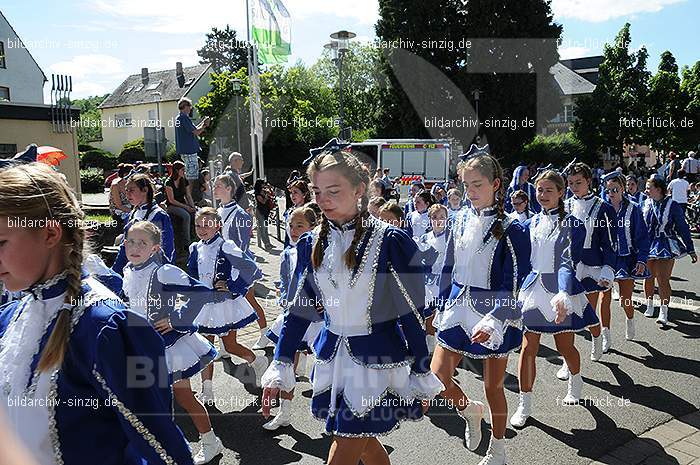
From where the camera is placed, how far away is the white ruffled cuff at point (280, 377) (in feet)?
10.7

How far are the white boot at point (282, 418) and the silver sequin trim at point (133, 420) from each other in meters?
3.47

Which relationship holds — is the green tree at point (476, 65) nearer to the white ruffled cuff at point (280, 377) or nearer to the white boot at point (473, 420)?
the white boot at point (473, 420)

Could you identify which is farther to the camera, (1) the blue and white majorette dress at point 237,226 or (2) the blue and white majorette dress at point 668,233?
(2) the blue and white majorette dress at point 668,233

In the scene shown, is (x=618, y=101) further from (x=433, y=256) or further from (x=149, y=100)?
(x=149, y=100)

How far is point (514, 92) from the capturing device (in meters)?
34.4

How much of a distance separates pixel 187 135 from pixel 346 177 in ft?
31.3

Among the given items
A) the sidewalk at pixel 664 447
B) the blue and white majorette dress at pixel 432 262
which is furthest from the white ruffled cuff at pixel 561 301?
the blue and white majorette dress at pixel 432 262

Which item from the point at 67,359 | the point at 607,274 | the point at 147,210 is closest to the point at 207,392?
the point at 147,210

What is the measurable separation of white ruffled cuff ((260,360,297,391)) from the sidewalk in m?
2.68

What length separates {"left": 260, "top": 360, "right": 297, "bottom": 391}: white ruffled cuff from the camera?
3.26 m

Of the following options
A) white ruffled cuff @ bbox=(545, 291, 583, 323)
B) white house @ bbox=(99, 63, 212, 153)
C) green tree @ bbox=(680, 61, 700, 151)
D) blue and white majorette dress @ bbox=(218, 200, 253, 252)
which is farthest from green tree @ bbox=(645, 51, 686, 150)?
white house @ bbox=(99, 63, 212, 153)

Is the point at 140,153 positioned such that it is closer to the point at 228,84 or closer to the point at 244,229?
the point at 228,84

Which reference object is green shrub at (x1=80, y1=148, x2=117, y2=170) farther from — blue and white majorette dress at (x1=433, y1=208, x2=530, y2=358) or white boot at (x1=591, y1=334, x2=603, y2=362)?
blue and white majorette dress at (x1=433, y1=208, x2=530, y2=358)

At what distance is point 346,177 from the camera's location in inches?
130
